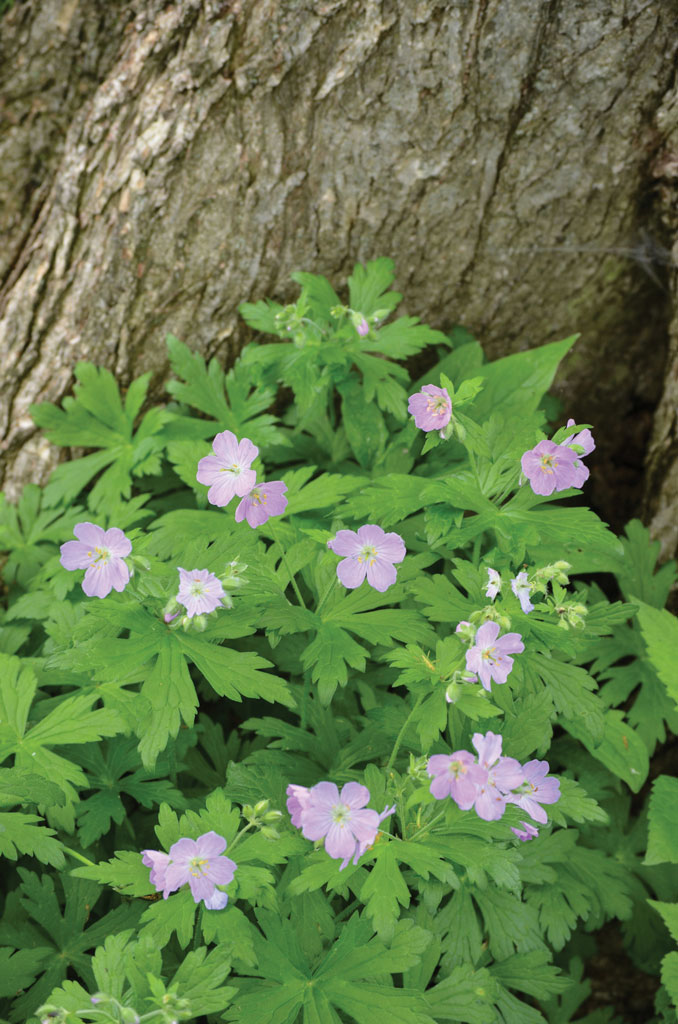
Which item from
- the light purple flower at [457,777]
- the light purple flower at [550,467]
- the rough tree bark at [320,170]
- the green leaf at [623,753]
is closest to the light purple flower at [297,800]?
the light purple flower at [457,777]

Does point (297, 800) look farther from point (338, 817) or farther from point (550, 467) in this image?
point (550, 467)

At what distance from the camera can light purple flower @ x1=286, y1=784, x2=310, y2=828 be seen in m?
1.55

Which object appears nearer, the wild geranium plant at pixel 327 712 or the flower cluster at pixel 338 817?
the flower cluster at pixel 338 817

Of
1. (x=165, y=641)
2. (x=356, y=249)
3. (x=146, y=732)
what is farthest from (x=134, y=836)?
(x=356, y=249)

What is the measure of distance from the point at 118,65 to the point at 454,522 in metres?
2.12

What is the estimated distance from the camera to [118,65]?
273 centimetres

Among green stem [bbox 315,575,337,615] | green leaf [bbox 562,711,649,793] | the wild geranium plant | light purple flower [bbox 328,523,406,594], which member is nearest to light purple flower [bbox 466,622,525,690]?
the wild geranium plant

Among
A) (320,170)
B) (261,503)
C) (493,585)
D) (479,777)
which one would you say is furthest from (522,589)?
(320,170)

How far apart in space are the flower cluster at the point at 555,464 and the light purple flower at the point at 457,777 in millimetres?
670

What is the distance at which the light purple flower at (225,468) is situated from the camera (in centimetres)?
177

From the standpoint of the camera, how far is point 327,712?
2.14 metres

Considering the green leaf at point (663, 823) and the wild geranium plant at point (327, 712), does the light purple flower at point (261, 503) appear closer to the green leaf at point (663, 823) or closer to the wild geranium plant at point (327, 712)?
the wild geranium plant at point (327, 712)

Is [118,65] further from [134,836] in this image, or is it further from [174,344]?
[134,836]

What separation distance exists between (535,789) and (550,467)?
0.77 metres
